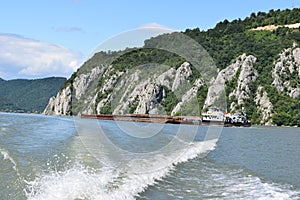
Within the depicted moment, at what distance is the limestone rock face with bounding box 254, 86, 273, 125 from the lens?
4109 inches

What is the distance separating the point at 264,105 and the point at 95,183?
326ft

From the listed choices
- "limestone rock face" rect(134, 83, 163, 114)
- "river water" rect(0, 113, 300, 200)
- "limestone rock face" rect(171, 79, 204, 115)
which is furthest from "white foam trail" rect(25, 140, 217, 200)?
"limestone rock face" rect(134, 83, 163, 114)

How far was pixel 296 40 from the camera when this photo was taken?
12694 centimetres

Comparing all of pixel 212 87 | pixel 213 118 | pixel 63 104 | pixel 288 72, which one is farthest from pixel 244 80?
pixel 63 104

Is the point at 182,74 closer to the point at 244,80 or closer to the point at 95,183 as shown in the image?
Answer: the point at 244,80

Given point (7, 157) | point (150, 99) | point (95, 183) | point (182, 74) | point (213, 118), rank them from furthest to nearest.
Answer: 1. point (150, 99)
2. point (182, 74)
3. point (213, 118)
4. point (7, 157)
5. point (95, 183)

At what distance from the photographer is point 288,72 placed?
11562 cm

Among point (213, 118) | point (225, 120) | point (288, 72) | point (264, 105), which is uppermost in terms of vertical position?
point (288, 72)

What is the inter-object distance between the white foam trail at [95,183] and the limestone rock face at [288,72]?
99.6 metres

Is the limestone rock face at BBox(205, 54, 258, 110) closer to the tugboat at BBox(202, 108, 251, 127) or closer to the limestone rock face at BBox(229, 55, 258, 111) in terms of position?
the limestone rock face at BBox(229, 55, 258, 111)

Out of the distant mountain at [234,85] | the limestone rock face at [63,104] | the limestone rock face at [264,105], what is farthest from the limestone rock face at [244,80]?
the limestone rock face at [63,104]

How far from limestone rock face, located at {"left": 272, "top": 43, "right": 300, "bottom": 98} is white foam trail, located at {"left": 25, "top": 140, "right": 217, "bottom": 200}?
9958 cm

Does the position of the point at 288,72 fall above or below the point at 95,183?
above

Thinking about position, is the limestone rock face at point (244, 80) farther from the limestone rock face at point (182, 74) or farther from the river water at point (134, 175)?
the river water at point (134, 175)
